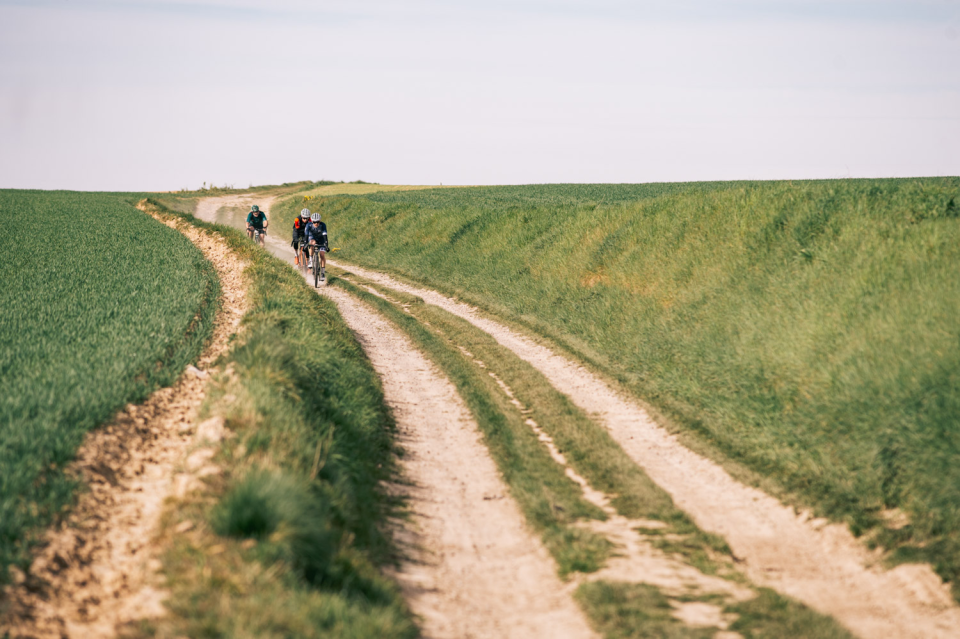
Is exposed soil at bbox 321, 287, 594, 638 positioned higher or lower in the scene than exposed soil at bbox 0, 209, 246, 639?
lower

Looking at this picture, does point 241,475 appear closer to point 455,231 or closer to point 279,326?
point 279,326

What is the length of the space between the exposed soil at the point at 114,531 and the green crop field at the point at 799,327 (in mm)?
5984

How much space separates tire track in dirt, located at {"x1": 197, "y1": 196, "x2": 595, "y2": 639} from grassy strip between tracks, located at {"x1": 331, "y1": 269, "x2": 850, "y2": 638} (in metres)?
0.19

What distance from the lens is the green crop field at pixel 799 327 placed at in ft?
24.4

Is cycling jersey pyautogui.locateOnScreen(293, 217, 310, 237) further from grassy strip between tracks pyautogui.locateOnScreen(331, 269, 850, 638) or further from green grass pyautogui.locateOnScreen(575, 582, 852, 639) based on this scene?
green grass pyautogui.locateOnScreen(575, 582, 852, 639)

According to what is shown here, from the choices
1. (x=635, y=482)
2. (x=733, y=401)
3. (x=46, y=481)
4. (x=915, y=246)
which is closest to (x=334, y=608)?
(x=46, y=481)

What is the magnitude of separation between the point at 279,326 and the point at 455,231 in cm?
1704

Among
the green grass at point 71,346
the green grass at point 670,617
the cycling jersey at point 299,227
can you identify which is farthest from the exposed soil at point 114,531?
the cycling jersey at point 299,227

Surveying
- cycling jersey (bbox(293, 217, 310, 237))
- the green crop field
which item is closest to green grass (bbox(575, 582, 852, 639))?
the green crop field

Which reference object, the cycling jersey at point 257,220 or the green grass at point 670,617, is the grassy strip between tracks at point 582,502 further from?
the cycling jersey at point 257,220

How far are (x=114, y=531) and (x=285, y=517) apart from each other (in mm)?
1492

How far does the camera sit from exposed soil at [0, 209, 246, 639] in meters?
4.63

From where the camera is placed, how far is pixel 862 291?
33.4 feet

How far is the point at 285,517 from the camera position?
17.6ft
